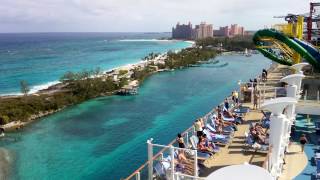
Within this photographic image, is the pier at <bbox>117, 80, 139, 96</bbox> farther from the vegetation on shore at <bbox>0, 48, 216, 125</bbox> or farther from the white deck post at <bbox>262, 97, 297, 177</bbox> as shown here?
the white deck post at <bbox>262, 97, 297, 177</bbox>

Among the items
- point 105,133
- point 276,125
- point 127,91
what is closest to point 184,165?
point 276,125

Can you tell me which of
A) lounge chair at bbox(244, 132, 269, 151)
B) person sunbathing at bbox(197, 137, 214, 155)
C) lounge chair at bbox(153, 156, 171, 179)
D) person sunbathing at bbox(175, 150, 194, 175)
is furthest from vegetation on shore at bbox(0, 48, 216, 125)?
person sunbathing at bbox(175, 150, 194, 175)

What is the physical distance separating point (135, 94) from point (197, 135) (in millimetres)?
36863

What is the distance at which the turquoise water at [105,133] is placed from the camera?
72.0ft

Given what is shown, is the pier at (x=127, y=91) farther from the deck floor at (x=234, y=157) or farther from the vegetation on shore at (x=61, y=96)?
the deck floor at (x=234, y=157)

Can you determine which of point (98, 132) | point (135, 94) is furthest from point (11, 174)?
point (135, 94)

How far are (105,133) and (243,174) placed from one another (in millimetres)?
25338

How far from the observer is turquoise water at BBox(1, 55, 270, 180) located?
22.0 m

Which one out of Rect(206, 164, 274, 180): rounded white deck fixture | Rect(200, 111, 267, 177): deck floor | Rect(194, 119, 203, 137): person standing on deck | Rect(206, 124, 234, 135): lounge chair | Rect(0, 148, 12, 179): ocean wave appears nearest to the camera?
Rect(206, 164, 274, 180): rounded white deck fixture

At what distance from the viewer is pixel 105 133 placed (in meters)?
29.6

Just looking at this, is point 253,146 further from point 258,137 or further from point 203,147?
point 203,147

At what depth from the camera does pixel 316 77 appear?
19.8m

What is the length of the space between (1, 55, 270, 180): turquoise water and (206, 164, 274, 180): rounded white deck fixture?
1541 centimetres

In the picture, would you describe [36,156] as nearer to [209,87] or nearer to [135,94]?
[135,94]
